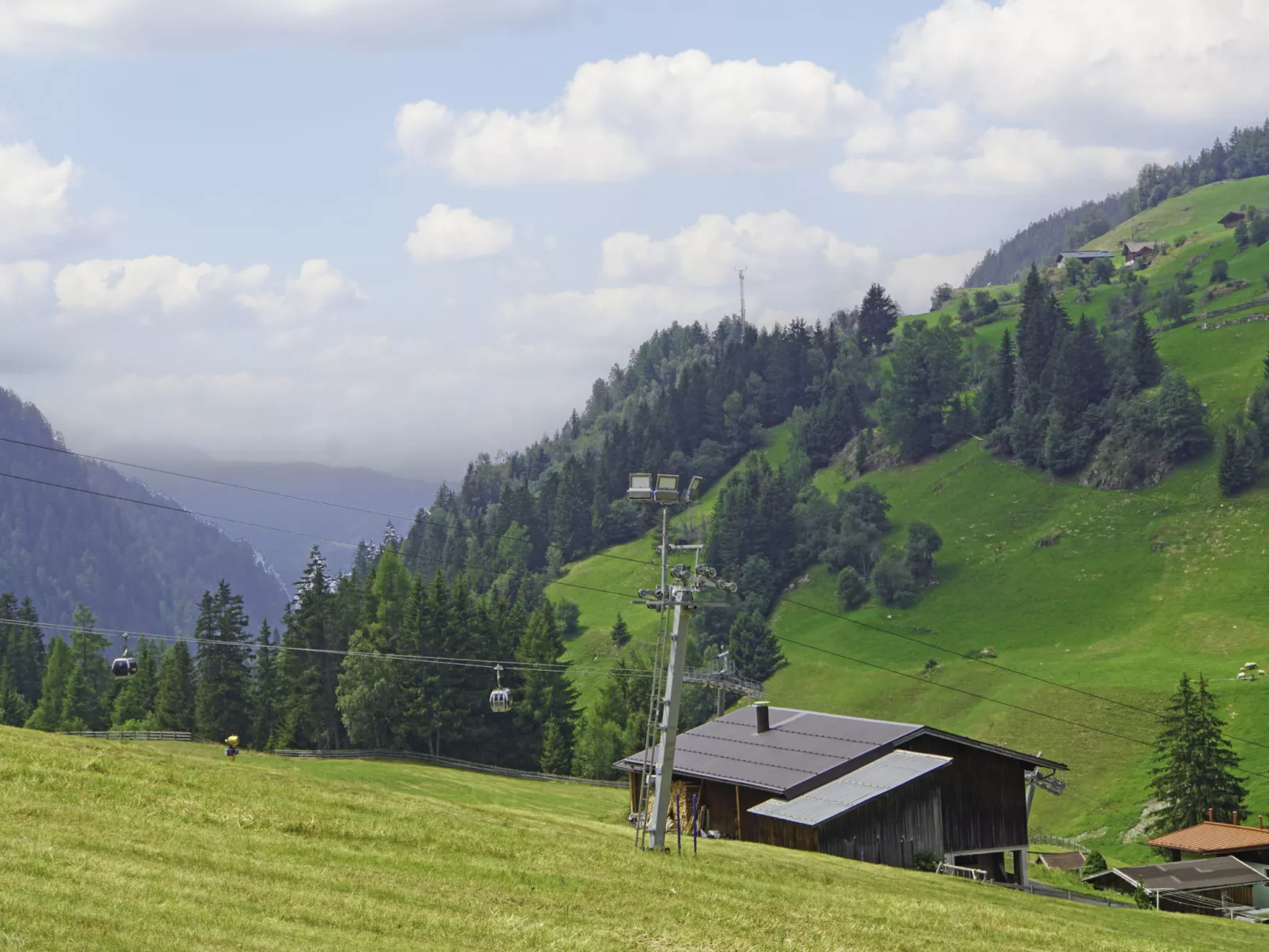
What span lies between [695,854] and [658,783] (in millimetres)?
2539

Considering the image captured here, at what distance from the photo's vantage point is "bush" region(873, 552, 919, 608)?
163 metres

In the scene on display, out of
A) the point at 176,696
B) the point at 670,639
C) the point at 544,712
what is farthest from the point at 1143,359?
the point at 670,639

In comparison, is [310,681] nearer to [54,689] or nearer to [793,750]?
[54,689]

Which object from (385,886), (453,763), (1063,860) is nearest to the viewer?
(385,886)

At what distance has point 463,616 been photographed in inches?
4409

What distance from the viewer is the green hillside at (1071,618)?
4222 inches

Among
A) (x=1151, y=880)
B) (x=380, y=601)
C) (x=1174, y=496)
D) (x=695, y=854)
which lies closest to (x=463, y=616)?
(x=380, y=601)

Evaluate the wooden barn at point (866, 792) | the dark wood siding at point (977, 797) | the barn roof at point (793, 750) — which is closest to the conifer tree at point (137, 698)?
the barn roof at point (793, 750)

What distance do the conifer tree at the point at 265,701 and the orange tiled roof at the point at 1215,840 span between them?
239ft

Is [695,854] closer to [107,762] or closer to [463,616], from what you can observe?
[107,762]

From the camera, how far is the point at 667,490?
39656 mm

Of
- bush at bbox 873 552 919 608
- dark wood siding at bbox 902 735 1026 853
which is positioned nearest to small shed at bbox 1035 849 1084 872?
dark wood siding at bbox 902 735 1026 853

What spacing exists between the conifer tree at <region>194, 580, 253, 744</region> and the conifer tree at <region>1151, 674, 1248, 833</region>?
74.2 m

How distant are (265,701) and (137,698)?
18.2 metres
